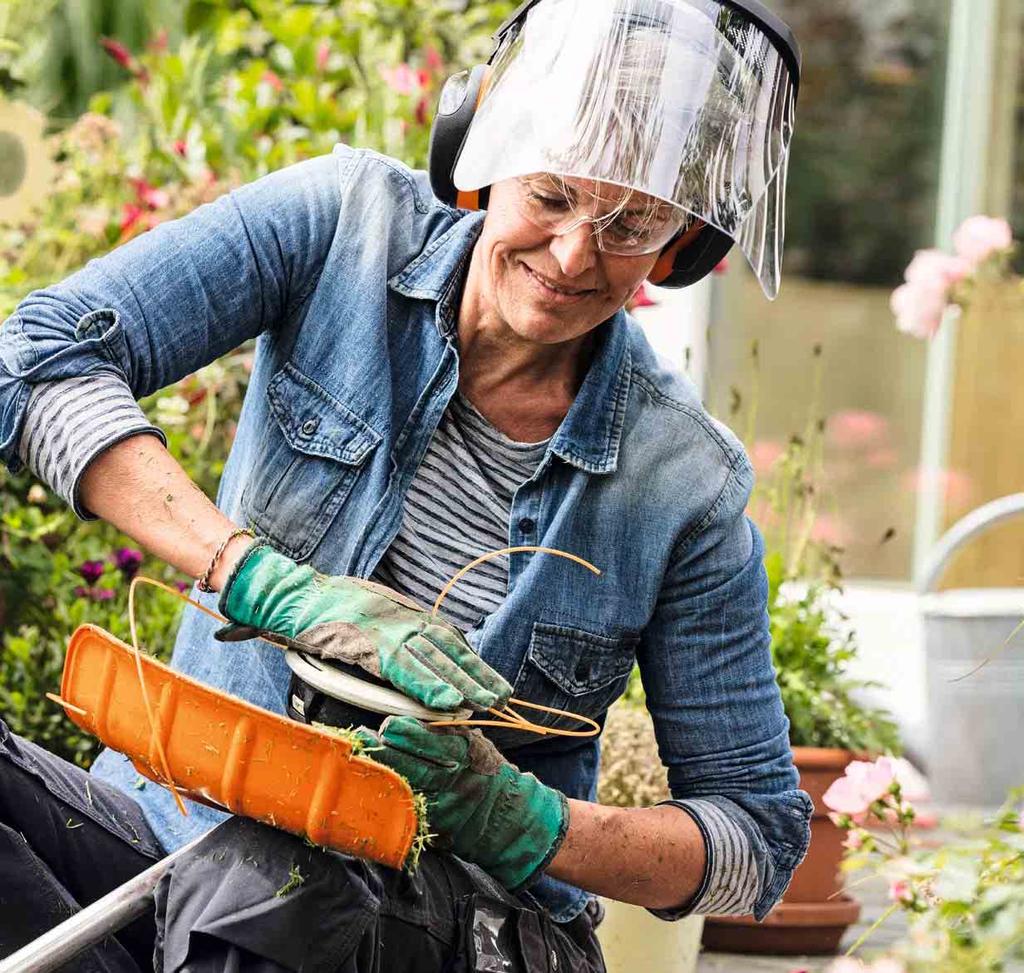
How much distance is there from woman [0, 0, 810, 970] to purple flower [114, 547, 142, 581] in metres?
0.78

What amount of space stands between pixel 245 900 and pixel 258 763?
15 centimetres

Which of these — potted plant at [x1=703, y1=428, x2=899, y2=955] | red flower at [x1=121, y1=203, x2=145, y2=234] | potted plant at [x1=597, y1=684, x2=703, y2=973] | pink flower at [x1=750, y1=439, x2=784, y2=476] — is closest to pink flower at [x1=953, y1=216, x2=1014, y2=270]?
potted plant at [x1=703, y1=428, x2=899, y2=955]

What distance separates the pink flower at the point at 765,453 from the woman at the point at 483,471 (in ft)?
5.75

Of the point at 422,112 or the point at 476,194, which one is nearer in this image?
the point at 476,194

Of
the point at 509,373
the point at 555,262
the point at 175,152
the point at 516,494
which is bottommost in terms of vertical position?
the point at 516,494

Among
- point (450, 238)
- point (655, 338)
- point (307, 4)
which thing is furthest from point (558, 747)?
point (307, 4)

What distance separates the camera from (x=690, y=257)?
2.00 metres

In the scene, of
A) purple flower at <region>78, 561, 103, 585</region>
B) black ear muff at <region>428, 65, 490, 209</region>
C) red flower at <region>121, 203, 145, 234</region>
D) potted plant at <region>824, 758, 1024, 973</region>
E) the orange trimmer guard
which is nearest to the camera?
potted plant at <region>824, 758, 1024, 973</region>

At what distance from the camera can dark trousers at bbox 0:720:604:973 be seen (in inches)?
61.6

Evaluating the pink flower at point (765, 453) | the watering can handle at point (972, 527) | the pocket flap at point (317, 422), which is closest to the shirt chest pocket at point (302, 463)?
the pocket flap at point (317, 422)

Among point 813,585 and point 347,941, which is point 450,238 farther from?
point 813,585

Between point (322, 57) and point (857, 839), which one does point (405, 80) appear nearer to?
point (322, 57)

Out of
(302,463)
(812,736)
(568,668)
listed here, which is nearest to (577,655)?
(568,668)

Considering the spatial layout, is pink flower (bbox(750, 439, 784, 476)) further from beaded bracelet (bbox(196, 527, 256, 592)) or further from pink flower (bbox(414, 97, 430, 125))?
beaded bracelet (bbox(196, 527, 256, 592))
